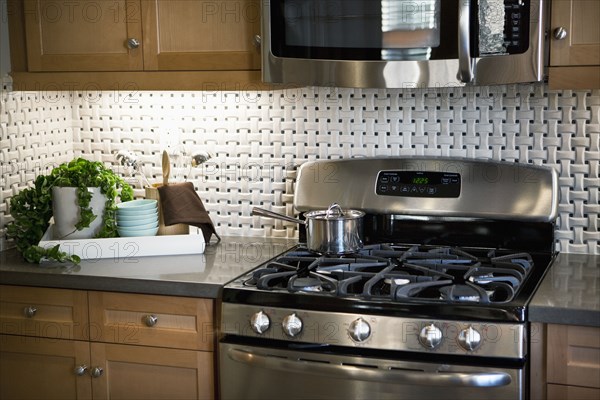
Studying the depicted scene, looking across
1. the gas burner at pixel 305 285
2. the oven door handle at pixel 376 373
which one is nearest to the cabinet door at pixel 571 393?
the oven door handle at pixel 376 373

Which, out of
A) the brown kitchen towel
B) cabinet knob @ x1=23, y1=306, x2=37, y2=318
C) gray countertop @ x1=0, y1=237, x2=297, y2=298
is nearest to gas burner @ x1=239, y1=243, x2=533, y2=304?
gray countertop @ x1=0, y1=237, x2=297, y2=298

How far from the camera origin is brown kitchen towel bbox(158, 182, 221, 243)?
2842 millimetres

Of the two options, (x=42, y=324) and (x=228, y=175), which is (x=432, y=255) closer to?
(x=228, y=175)

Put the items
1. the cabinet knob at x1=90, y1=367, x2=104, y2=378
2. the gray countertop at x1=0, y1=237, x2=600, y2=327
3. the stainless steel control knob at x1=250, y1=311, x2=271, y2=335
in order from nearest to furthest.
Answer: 1. the gray countertop at x1=0, y1=237, x2=600, y2=327
2. the stainless steel control knob at x1=250, y1=311, x2=271, y2=335
3. the cabinet knob at x1=90, y1=367, x2=104, y2=378

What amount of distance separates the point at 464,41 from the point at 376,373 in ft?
2.90

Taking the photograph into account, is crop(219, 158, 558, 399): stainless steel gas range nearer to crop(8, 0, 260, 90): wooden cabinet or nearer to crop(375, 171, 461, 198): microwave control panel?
crop(375, 171, 461, 198): microwave control panel

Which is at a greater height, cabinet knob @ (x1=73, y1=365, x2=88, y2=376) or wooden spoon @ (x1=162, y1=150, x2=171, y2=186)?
wooden spoon @ (x1=162, y1=150, x2=171, y2=186)

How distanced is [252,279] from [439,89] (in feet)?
2.83

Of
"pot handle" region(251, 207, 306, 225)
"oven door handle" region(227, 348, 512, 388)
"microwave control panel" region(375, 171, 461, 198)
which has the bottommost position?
"oven door handle" region(227, 348, 512, 388)

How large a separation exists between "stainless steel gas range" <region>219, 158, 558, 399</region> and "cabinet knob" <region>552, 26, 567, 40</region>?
45 cm

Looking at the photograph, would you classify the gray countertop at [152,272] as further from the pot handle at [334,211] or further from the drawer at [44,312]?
the pot handle at [334,211]

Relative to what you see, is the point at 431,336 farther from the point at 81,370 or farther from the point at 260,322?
the point at 81,370

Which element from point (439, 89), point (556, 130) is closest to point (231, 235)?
point (439, 89)

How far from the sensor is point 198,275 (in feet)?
8.29
